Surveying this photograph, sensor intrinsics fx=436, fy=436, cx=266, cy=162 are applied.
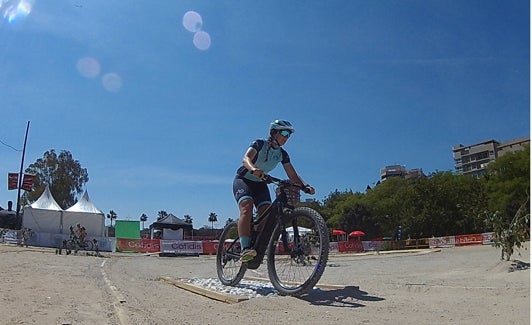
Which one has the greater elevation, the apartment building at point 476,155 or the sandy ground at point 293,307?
the apartment building at point 476,155

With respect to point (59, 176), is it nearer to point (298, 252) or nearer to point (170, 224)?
point (170, 224)

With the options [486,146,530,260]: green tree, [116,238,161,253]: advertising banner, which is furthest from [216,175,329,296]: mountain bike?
[486,146,530,260]: green tree

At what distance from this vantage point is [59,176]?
61469 mm

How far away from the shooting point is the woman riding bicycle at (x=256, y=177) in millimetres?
5621

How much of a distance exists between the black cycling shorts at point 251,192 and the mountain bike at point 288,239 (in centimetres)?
23

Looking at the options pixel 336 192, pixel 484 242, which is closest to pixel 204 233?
pixel 336 192

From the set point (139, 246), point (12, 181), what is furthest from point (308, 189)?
point (12, 181)

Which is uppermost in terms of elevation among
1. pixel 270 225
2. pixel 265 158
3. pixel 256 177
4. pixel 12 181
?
pixel 12 181

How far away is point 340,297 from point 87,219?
115ft

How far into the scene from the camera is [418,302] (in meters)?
4.10

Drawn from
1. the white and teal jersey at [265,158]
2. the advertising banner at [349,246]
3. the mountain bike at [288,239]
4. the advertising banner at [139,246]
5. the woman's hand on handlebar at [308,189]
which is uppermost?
the white and teal jersey at [265,158]

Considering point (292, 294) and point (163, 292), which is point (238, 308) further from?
point (163, 292)

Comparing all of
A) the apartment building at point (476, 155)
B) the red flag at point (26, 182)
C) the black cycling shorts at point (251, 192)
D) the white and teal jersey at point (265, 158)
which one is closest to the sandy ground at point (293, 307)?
the black cycling shorts at point (251, 192)

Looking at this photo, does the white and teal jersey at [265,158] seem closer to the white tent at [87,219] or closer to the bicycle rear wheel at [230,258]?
the bicycle rear wheel at [230,258]
